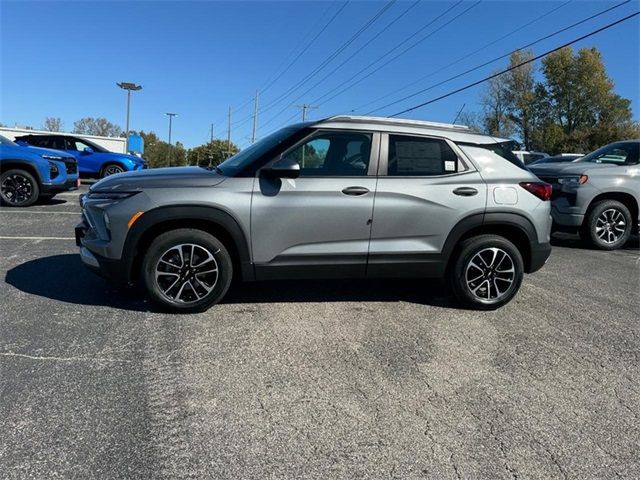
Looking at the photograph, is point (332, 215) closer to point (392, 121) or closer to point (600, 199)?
point (392, 121)

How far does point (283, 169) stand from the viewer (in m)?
4.21

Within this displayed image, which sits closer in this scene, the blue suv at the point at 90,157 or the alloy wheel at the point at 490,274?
the alloy wheel at the point at 490,274

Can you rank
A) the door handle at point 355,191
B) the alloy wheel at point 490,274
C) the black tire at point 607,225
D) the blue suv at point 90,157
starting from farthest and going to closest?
the blue suv at point 90,157 < the black tire at point 607,225 < the alloy wheel at point 490,274 < the door handle at point 355,191

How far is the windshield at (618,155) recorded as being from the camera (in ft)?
28.8

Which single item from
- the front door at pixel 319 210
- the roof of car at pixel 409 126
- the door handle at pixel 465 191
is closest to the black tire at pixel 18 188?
the front door at pixel 319 210

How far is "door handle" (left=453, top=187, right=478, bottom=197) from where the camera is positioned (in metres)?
4.72

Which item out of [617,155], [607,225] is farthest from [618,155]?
[607,225]

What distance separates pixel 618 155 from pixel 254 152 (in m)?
7.40

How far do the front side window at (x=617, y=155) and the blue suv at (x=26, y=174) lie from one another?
10.4 metres

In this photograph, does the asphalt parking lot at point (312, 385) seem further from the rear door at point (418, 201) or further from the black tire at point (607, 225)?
the black tire at point (607, 225)

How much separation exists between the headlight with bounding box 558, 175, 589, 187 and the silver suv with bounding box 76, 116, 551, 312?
4.13 meters

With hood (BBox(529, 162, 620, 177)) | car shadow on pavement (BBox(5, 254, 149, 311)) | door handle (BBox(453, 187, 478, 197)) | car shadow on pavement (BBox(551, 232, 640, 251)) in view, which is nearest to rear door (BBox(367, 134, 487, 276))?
door handle (BBox(453, 187, 478, 197))

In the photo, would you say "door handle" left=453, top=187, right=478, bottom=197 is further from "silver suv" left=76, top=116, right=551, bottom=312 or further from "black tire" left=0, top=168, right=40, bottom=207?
"black tire" left=0, top=168, right=40, bottom=207

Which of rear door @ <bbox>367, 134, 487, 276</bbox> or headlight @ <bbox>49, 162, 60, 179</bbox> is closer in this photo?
rear door @ <bbox>367, 134, 487, 276</bbox>
